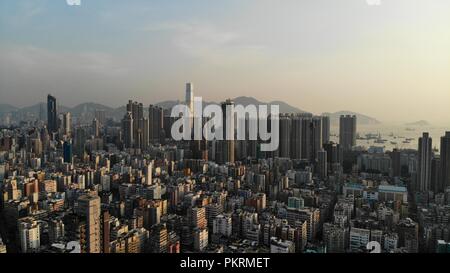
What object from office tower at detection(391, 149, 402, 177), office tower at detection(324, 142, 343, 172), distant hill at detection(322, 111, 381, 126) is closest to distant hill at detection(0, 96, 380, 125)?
distant hill at detection(322, 111, 381, 126)

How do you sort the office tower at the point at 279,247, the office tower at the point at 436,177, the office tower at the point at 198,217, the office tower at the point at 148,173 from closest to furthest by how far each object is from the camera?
1. the office tower at the point at 279,247
2. the office tower at the point at 198,217
3. the office tower at the point at 436,177
4. the office tower at the point at 148,173

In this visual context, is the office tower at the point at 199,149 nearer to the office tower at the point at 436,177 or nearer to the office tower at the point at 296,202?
the office tower at the point at 296,202

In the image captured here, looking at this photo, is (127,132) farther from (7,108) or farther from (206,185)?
(7,108)

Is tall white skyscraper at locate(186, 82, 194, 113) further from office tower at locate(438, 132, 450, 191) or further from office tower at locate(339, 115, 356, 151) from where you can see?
office tower at locate(438, 132, 450, 191)

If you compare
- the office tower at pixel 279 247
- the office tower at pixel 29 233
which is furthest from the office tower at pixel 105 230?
the office tower at pixel 279 247

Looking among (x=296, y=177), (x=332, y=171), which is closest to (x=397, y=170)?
(x=332, y=171)
